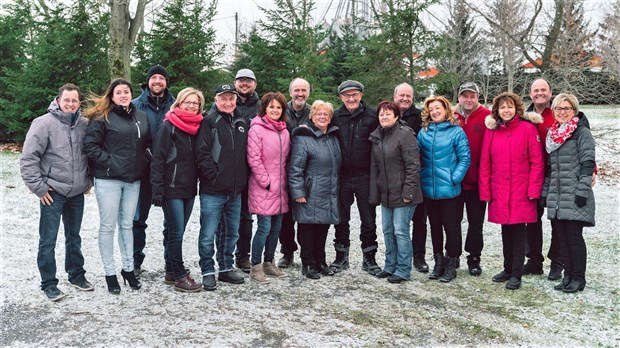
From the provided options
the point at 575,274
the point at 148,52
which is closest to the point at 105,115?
the point at 575,274

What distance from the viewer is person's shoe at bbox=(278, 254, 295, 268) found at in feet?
20.0

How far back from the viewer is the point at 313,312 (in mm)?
4578

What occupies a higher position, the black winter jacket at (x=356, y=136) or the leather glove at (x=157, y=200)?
the black winter jacket at (x=356, y=136)

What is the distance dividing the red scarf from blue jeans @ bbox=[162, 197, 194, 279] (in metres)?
0.72

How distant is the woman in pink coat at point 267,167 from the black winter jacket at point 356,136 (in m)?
0.65

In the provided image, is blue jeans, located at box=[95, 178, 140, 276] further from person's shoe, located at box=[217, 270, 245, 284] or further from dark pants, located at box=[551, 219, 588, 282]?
dark pants, located at box=[551, 219, 588, 282]

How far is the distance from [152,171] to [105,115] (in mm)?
699

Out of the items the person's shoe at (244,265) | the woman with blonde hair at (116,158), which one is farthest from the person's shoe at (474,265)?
the woman with blonde hair at (116,158)

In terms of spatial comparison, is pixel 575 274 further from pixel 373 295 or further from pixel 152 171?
pixel 152 171

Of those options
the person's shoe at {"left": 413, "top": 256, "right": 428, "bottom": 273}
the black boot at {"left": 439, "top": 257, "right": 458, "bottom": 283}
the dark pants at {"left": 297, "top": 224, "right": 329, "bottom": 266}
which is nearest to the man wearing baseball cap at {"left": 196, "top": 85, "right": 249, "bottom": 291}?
the dark pants at {"left": 297, "top": 224, "right": 329, "bottom": 266}

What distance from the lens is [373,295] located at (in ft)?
16.6

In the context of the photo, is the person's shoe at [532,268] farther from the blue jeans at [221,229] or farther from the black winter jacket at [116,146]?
→ the black winter jacket at [116,146]

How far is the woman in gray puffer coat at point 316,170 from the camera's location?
5.43m

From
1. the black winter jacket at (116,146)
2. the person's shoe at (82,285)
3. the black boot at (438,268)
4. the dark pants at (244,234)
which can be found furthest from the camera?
the dark pants at (244,234)
